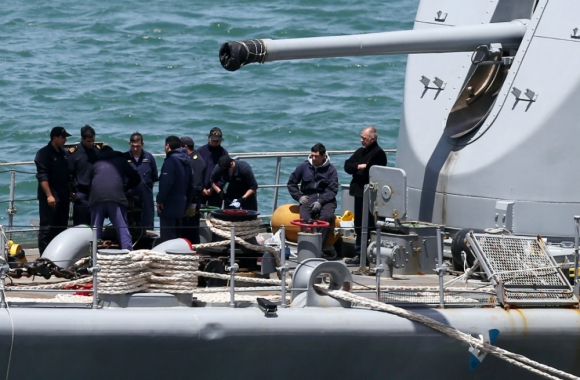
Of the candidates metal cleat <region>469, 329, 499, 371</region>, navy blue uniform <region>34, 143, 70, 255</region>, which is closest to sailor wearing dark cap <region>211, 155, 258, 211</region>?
navy blue uniform <region>34, 143, 70, 255</region>

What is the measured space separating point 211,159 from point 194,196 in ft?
3.27

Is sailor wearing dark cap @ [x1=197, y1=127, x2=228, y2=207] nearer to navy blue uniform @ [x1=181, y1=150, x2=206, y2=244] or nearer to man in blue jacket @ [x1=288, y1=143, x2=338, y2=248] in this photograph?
navy blue uniform @ [x1=181, y1=150, x2=206, y2=244]

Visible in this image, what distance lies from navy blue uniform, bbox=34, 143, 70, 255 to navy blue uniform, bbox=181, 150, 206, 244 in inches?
44.9

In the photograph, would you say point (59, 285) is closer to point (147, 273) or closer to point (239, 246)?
point (147, 273)

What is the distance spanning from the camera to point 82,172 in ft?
33.8

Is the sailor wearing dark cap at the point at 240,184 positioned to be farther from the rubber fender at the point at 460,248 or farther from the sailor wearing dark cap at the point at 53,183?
the rubber fender at the point at 460,248

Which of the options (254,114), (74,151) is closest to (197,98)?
(254,114)

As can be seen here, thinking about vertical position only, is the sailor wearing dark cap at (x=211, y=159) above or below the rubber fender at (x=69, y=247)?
above

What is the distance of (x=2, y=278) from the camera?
7.62 meters

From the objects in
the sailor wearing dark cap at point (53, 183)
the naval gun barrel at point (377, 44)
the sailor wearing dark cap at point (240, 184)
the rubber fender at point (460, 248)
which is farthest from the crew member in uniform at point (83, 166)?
the rubber fender at point (460, 248)

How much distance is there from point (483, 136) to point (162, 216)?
295 cm

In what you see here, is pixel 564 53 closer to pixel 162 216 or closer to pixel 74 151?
pixel 162 216

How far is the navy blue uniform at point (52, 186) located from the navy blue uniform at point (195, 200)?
1.14m

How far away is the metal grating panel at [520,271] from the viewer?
8.48m
